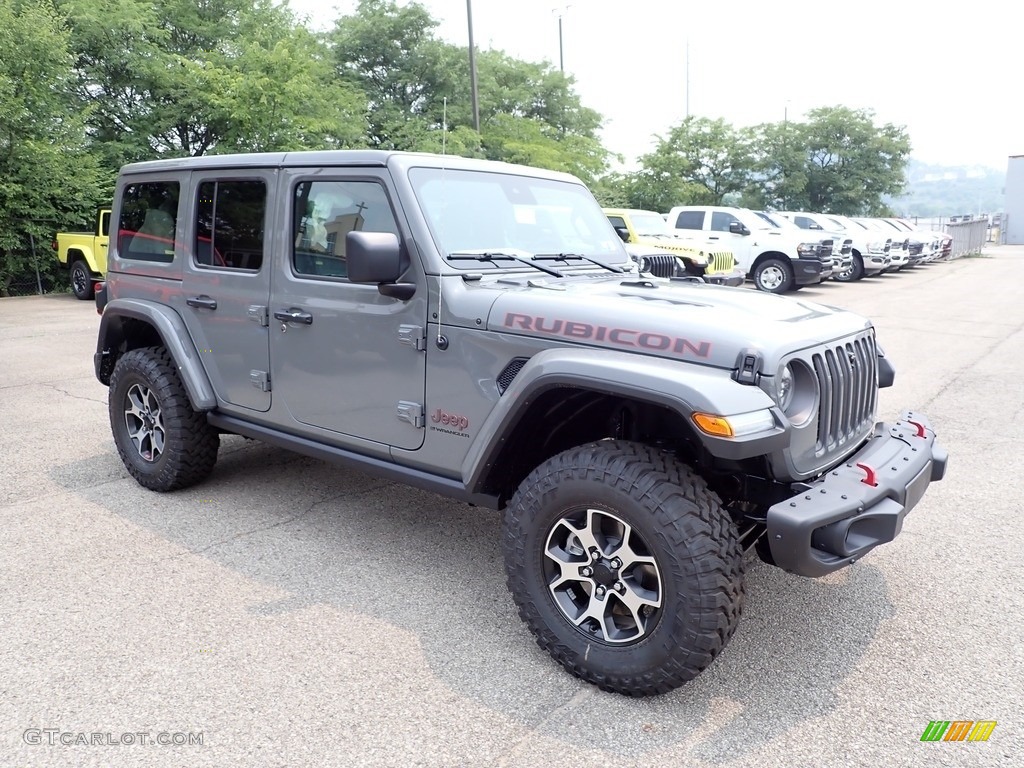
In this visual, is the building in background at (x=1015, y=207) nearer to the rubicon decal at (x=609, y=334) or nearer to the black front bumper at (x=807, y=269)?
the black front bumper at (x=807, y=269)

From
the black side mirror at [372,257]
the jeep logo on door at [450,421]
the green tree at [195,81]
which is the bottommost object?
the jeep logo on door at [450,421]

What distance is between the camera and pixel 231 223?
4.29m

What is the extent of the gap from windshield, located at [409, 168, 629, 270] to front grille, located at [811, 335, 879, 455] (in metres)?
1.38

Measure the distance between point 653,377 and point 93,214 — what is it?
59.7 ft

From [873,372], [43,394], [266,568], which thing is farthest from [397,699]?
[43,394]

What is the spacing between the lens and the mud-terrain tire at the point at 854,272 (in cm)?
2088

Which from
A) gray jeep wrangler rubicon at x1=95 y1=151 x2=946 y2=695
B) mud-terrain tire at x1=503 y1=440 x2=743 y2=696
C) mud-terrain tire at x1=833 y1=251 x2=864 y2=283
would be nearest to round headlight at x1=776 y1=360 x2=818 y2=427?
gray jeep wrangler rubicon at x1=95 y1=151 x2=946 y2=695

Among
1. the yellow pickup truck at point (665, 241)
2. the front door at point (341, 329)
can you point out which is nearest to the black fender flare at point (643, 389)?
the front door at point (341, 329)

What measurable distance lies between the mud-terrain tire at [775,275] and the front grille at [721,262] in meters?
1.93

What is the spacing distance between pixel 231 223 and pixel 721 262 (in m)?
12.5

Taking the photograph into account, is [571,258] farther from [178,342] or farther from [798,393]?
[178,342]

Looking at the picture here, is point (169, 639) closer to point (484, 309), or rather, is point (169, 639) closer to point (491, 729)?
point (491, 729)

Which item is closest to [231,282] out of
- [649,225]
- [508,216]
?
[508,216]

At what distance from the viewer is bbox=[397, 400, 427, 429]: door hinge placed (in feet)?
11.4
